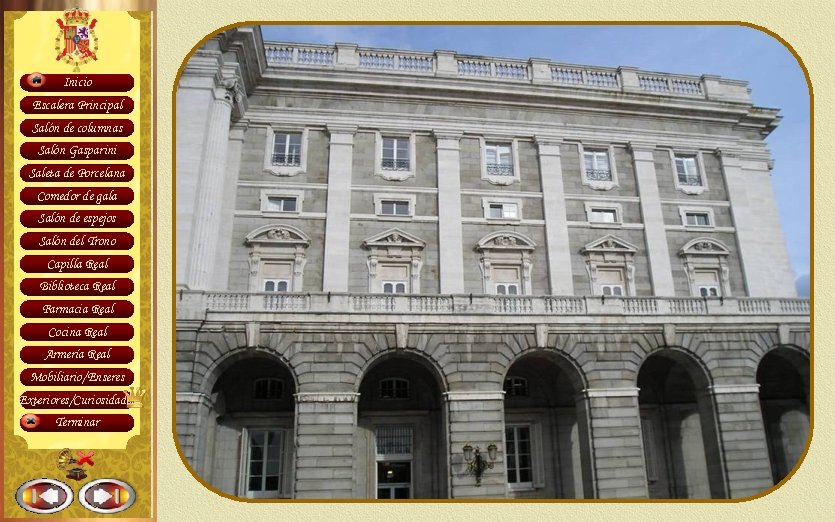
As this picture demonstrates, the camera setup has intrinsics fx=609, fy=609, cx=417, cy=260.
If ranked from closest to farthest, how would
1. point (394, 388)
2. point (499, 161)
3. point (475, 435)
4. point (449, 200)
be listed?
point (475, 435) < point (449, 200) < point (394, 388) < point (499, 161)

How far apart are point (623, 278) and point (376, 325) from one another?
462cm

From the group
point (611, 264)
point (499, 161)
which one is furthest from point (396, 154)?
point (611, 264)

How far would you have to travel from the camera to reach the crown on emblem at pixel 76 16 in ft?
22.8

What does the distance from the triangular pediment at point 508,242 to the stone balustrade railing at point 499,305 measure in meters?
0.95

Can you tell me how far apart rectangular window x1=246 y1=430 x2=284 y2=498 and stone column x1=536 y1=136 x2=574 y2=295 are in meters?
5.59

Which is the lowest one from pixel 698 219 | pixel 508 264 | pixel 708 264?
pixel 708 264

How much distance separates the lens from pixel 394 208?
1120 centimetres

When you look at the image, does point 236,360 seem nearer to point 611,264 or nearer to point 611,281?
point 611,281

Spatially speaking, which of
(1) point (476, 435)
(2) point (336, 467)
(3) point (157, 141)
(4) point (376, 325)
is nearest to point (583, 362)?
(1) point (476, 435)

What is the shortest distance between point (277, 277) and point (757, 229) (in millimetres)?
8005

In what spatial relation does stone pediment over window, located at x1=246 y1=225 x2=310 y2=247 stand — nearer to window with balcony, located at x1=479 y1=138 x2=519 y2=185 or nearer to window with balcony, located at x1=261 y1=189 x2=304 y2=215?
window with balcony, located at x1=261 y1=189 x2=304 y2=215

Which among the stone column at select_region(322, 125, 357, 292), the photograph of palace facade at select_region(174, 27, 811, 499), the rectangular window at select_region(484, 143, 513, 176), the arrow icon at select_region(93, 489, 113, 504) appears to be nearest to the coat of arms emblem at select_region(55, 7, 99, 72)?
the photograph of palace facade at select_region(174, 27, 811, 499)

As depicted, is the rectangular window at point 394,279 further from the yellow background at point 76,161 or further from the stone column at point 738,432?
the stone column at point 738,432

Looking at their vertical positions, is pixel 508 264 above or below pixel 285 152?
below
